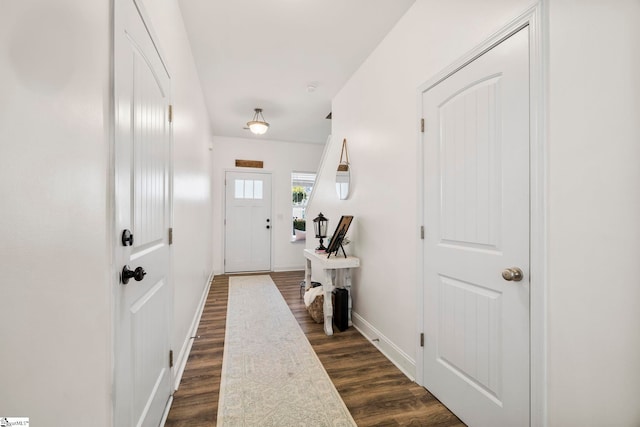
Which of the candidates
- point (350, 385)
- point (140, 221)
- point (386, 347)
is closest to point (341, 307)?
point (386, 347)

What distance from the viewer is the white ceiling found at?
2.17 m

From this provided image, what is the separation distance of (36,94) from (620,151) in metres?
1.65

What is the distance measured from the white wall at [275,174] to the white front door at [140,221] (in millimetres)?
4016

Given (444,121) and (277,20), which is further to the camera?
(277,20)

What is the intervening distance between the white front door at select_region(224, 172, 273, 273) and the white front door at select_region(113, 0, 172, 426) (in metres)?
4.06

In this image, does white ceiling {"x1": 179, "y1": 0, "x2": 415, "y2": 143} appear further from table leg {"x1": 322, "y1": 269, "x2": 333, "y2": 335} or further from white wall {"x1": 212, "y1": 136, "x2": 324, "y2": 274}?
table leg {"x1": 322, "y1": 269, "x2": 333, "y2": 335}

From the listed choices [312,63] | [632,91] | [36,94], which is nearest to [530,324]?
[632,91]

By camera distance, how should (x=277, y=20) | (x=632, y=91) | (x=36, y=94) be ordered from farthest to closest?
(x=277, y=20) → (x=632, y=91) → (x=36, y=94)

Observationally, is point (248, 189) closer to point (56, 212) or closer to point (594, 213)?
point (56, 212)

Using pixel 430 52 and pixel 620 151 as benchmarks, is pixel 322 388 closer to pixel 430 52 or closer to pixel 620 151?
pixel 620 151

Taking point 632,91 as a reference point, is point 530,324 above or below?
below

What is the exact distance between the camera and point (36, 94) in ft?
2.02

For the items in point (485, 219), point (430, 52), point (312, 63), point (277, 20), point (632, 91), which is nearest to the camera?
point (632, 91)

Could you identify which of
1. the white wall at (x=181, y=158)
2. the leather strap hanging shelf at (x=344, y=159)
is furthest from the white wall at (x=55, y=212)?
the leather strap hanging shelf at (x=344, y=159)
